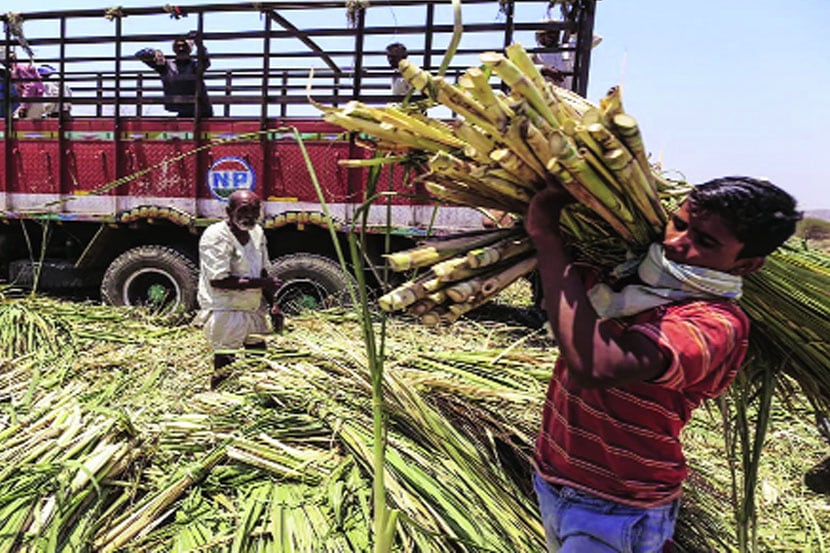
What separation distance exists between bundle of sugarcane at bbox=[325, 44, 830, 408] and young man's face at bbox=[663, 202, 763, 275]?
0.09 m

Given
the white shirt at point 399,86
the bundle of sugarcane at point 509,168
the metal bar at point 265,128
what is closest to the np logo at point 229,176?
the metal bar at point 265,128

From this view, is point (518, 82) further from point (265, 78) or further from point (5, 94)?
point (5, 94)

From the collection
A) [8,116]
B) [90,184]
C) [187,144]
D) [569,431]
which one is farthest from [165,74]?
[569,431]

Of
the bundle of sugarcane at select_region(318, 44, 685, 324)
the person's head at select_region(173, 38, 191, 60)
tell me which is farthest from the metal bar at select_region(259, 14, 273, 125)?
the bundle of sugarcane at select_region(318, 44, 685, 324)

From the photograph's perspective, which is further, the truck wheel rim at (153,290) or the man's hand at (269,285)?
the truck wheel rim at (153,290)

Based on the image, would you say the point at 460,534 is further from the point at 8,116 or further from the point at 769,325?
the point at 8,116

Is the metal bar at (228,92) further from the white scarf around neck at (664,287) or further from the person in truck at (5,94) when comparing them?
the white scarf around neck at (664,287)

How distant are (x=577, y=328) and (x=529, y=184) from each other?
1.10 feet

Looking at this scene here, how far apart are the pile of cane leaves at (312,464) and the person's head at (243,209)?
0.79 metres

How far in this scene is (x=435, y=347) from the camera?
3.83m

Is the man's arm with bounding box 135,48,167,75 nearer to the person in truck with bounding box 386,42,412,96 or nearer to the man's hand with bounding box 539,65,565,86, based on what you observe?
the person in truck with bounding box 386,42,412,96

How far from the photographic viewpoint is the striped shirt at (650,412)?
1.28m

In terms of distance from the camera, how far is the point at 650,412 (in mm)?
1412

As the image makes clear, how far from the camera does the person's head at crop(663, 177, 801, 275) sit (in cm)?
127
